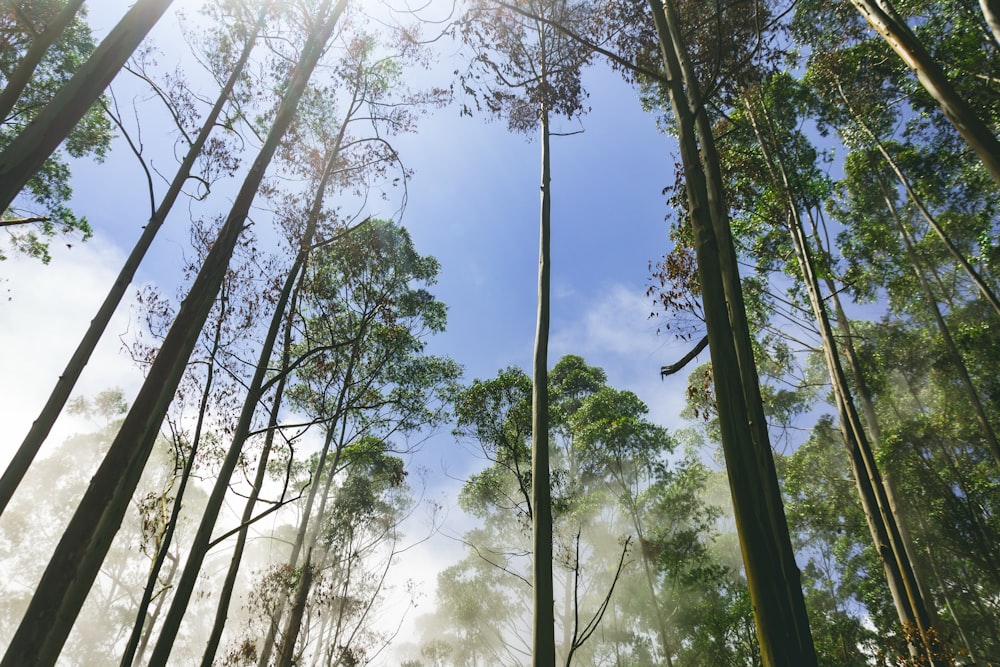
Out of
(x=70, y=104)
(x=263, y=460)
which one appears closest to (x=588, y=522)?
(x=263, y=460)

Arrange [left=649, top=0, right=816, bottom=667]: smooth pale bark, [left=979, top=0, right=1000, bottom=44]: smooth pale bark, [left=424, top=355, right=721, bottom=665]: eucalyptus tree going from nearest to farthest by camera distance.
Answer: [left=649, top=0, right=816, bottom=667]: smooth pale bark < [left=979, top=0, right=1000, bottom=44]: smooth pale bark < [left=424, top=355, right=721, bottom=665]: eucalyptus tree

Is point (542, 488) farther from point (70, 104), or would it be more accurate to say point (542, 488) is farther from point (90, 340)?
point (90, 340)

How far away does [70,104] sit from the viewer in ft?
7.02

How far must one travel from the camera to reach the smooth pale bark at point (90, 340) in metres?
3.39

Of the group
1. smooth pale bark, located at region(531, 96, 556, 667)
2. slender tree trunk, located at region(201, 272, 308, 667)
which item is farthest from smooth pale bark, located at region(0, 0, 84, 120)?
smooth pale bark, located at region(531, 96, 556, 667)

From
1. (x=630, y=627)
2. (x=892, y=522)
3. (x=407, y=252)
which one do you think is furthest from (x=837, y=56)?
(x=630, y=627)

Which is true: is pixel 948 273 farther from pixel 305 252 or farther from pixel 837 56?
pixel 305 252

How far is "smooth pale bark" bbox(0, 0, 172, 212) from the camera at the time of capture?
6.09 ft

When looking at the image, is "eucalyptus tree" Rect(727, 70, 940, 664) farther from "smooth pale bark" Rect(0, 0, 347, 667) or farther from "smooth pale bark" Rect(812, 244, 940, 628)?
"smooth pale bark" Rect(0, 0, 347, 667)

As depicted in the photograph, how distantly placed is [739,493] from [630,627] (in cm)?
2040

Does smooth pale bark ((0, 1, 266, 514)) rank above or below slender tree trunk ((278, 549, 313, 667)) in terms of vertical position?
above

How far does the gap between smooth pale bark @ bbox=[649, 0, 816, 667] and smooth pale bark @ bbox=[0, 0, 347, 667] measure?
2472 mm

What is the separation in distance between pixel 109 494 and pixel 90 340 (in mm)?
2773

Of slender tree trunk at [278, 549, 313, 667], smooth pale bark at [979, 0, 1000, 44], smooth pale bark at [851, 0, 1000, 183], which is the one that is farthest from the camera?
slender tree trunk at [278, 549, 313, 667]
